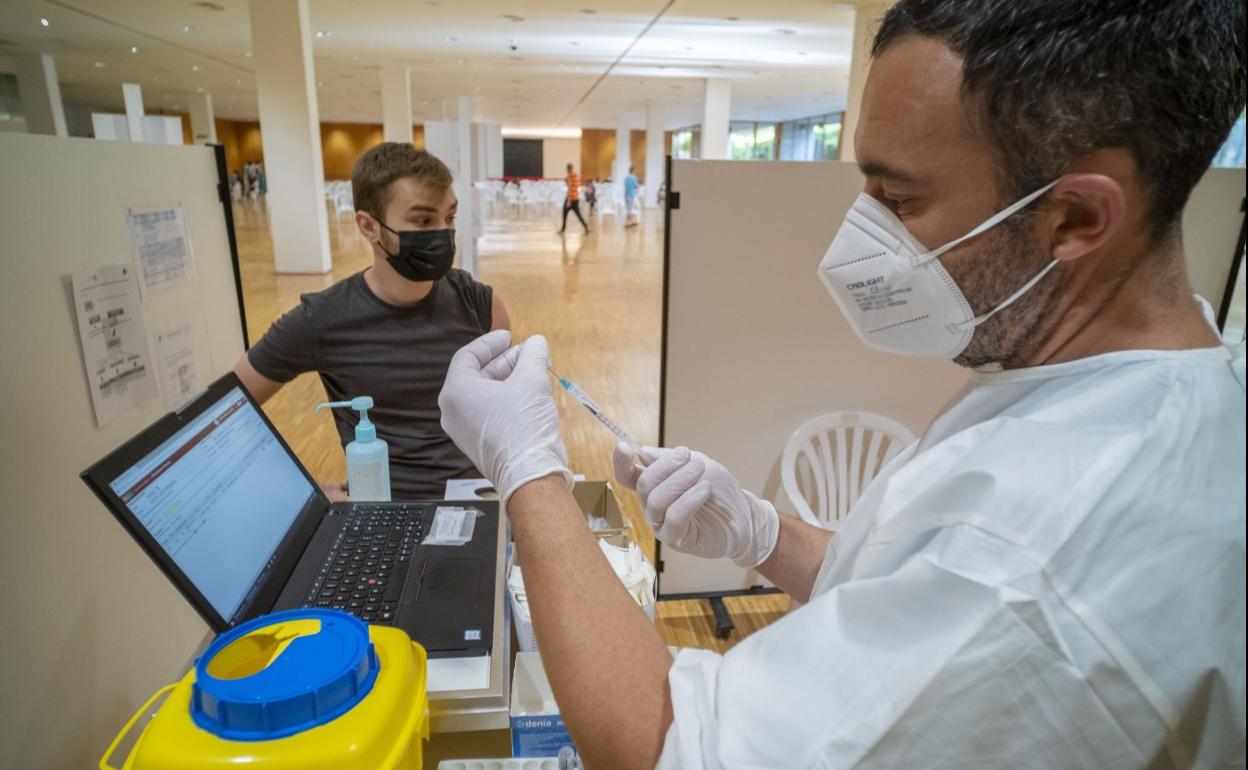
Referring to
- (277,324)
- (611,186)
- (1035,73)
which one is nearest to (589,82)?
(611,186)

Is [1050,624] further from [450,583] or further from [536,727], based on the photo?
[450,583]

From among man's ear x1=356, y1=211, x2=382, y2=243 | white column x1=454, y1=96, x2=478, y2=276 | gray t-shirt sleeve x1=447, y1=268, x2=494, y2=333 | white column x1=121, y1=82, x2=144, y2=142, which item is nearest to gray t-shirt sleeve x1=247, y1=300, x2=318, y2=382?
man's ear x1=356, y1=211, x2=382, y2=243

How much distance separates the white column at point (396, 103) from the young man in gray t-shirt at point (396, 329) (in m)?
12.0

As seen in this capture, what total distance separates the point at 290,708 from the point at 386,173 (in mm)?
1589

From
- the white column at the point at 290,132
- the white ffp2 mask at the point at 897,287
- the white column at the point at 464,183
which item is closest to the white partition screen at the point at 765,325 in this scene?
the white ffp2 mask at the point at 897,287

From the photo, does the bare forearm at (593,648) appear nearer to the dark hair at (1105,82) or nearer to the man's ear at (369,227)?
the dark hair at (1105,82)

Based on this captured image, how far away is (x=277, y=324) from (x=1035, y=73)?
1.68m

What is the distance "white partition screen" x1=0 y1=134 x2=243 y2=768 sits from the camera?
767mm

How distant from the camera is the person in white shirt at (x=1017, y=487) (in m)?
0.53

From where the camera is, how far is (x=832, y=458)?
96.0 inches

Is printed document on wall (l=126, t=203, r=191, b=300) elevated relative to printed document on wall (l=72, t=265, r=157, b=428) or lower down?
elevated

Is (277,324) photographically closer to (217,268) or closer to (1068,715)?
(217,268)

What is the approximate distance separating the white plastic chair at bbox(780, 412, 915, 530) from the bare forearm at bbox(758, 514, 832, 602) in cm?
112

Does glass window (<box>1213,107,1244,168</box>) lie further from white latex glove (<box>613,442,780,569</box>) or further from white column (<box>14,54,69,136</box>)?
white column (<box>14,54,69,136</box>)
